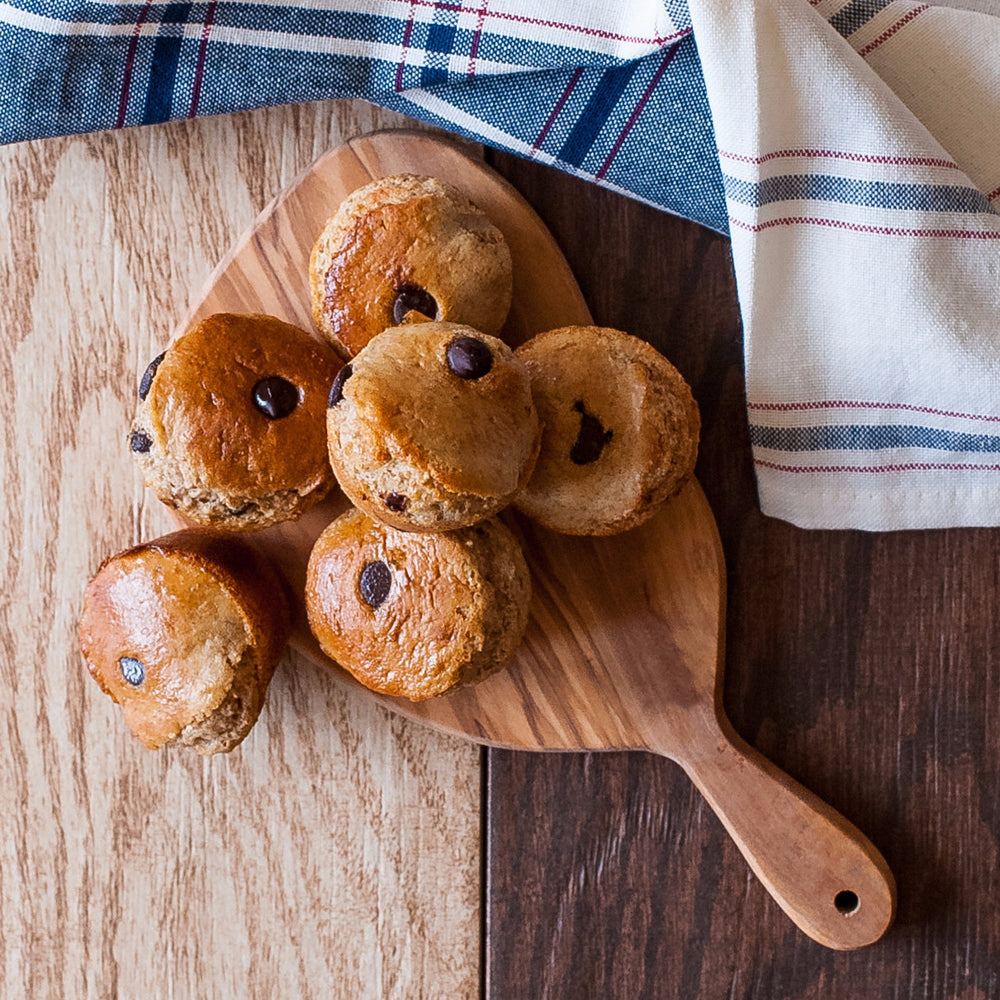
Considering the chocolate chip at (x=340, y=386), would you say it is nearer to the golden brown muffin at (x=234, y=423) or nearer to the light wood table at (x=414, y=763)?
the golden brown muffin at (x=234, y=423)

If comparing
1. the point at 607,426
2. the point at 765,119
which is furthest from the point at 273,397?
the point at 765,119

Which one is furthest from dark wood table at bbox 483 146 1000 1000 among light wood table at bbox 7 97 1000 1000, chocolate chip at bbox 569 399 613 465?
chocolate chip at bbox 569 399 613 465

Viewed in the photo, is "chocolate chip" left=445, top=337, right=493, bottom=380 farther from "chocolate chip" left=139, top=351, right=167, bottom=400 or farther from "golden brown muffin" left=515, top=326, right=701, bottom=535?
"chocolate chip" left=139, top=351, right=167, bottom=400

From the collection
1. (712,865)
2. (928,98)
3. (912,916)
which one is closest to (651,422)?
(928,98)

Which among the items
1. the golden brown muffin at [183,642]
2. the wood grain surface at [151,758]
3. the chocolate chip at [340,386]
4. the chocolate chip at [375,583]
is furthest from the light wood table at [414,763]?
the chocolate chip at [340,386]

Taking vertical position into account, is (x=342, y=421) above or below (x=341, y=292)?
below

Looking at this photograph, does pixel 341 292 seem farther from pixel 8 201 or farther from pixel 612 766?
pixel 612 766

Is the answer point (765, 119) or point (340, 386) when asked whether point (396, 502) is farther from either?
point (765, 119)
